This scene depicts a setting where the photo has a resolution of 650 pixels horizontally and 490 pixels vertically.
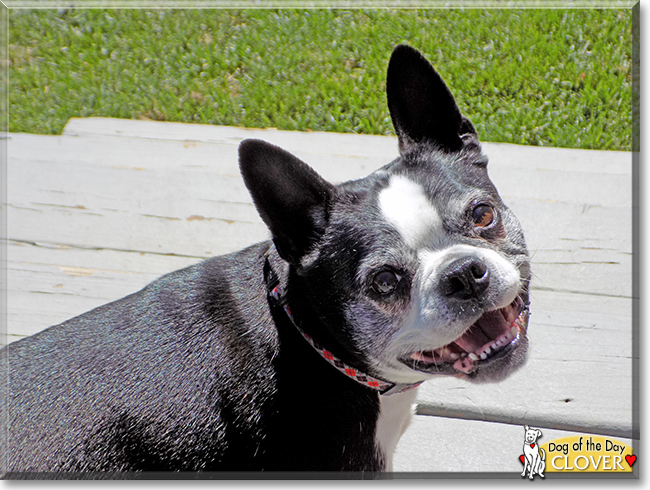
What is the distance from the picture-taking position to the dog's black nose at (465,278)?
2.12 meters

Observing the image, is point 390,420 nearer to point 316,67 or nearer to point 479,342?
point 479,342

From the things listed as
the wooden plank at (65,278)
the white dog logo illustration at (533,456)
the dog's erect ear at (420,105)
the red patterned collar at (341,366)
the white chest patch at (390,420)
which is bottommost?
the wooden plank at (65,278)

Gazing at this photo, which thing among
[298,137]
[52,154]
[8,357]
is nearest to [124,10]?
[52,154]

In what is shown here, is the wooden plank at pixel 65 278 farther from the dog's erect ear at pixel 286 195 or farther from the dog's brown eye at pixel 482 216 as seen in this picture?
the dog's brown eye at pixel 482 216

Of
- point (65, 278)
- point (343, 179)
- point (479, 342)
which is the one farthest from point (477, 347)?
point (65, 278)

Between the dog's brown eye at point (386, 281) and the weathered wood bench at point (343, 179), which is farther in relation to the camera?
the weathered wood bench at point (343, 179)

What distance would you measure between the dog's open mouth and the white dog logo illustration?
685mm

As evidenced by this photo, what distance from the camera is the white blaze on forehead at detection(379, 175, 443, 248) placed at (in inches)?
89.2

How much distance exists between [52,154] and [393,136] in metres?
2.10

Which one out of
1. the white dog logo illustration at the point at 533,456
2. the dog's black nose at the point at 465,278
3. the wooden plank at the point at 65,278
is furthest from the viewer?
the wooden plank at the point at 65,278

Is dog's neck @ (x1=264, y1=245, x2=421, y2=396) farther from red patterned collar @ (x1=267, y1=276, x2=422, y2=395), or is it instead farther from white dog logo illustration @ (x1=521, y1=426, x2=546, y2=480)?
white dog logo illustration @ (x1=521, y1=426, x2=546, y2=480)

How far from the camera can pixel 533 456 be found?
109 inches

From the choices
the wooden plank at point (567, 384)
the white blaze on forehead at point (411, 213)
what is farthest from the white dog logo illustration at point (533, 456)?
the white blaze on forehead at point (411, 213)

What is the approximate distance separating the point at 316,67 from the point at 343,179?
122 cm
